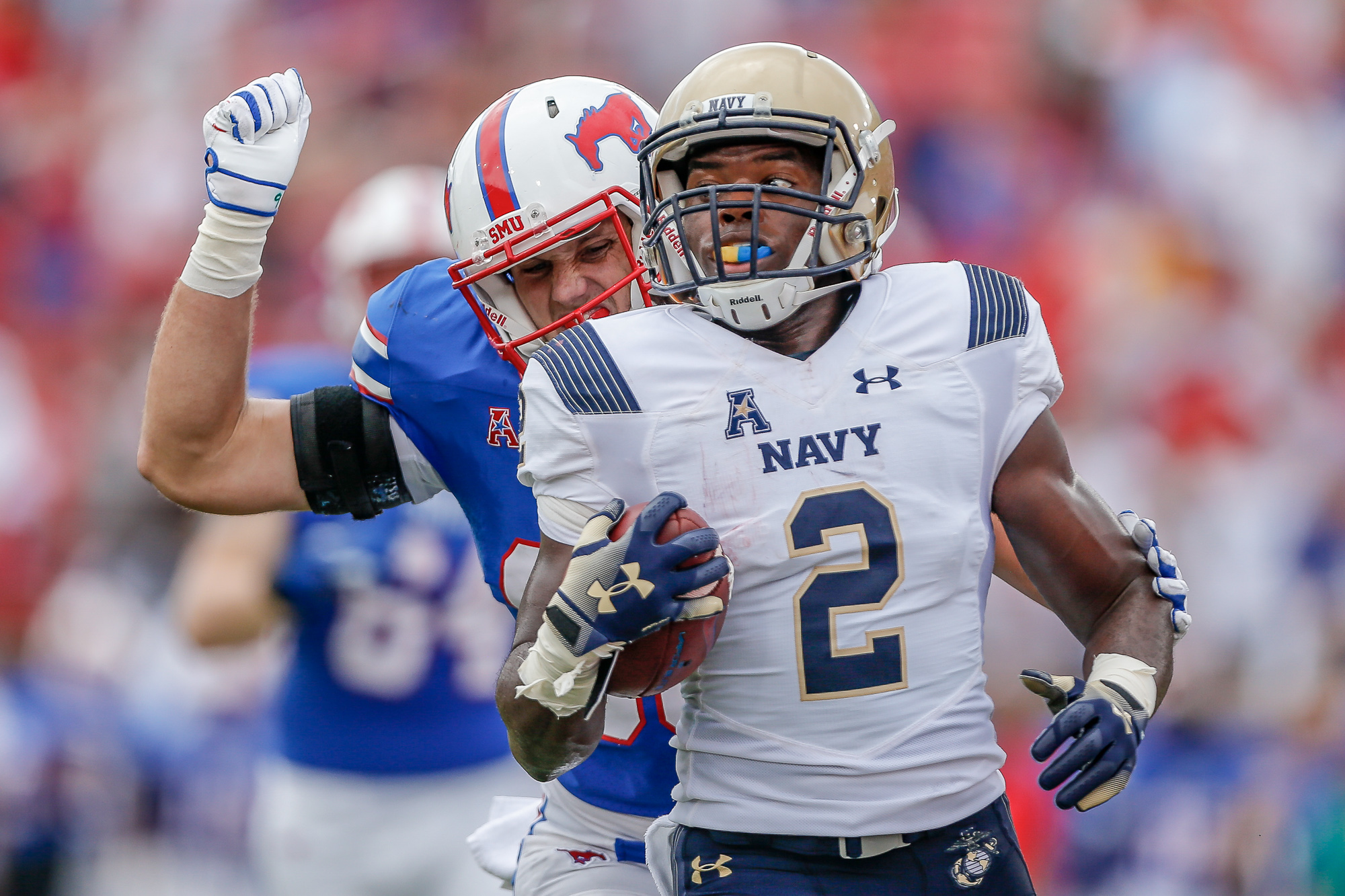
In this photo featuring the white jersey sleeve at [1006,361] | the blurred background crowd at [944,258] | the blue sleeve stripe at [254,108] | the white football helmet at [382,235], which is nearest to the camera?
the white jersey sleeve at [1006,361]

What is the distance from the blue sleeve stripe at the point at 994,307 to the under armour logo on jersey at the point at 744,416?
1.03 ft

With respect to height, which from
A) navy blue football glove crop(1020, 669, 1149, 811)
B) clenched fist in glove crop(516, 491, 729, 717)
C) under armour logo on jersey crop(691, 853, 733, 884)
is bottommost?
under armour logo on jersey crop(691, 853, 733, 884)

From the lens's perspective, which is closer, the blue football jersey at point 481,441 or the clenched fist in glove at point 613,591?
the clenched fist in glove at point 613,591

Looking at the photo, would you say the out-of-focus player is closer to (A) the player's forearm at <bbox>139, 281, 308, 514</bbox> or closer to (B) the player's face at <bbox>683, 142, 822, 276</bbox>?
(A) the player's forearm at <bbox>139, 281, 308, 514</bbox>

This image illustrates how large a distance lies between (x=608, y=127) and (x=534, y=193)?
21 cm

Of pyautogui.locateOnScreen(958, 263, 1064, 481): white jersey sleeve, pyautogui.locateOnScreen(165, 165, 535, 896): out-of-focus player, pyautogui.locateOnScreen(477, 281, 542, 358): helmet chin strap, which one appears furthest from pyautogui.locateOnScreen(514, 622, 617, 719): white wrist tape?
pyautogui.locateOnScreen(165, 165, 535, 896): out-of-focus player

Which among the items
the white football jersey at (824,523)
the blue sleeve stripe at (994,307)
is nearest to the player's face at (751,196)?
the white football jersey at (824,523)

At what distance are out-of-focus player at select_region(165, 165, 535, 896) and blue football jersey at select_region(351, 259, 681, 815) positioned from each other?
1.32m

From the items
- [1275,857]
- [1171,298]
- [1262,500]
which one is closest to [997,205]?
[1171,298]

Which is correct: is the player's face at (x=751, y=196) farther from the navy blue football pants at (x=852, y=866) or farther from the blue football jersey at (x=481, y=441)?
the navy blue football pants at (x=852, y=866)

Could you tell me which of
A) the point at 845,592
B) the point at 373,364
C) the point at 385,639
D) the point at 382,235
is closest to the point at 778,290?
the point at 845,592

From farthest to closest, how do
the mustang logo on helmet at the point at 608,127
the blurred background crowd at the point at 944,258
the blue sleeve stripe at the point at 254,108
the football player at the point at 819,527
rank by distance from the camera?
1. the blurred background crowd at the point at 944,258
2. the mustang logo on helmet at the point at 608,127
3. the blue sleeve stripe at the point at 254,108
4. the football player at the point at 819,527

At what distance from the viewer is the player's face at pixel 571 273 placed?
2488 mm

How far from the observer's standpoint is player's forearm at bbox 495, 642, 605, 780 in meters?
1.92
